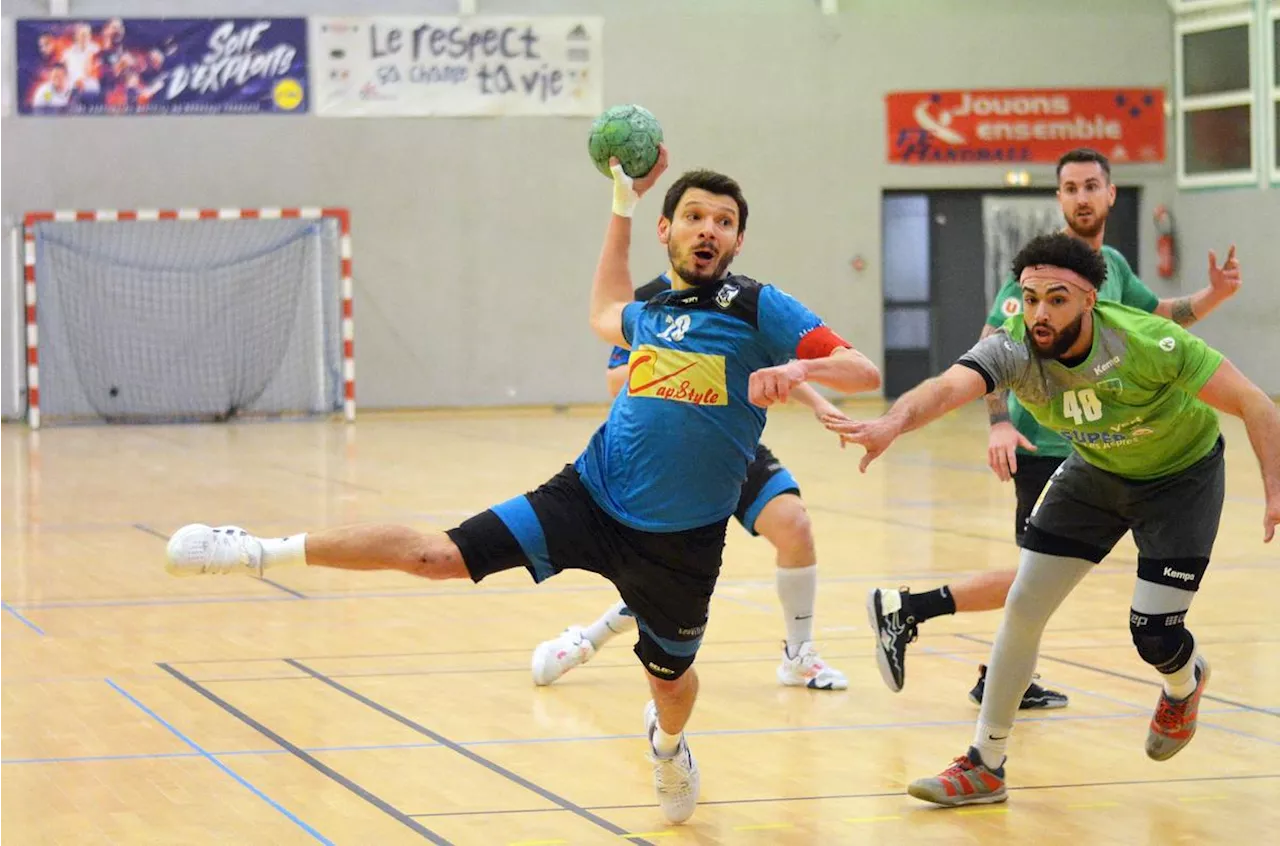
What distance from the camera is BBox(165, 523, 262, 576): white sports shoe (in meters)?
4.61

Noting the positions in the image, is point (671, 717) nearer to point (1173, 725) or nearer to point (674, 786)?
point (674, 786)

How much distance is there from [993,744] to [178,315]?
17.2 metres

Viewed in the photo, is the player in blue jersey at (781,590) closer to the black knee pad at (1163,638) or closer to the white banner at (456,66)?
the black knee pad at (1163,638)

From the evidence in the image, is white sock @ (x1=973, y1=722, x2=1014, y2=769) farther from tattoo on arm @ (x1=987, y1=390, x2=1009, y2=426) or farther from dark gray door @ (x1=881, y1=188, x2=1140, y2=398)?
dark gray door @ (x1=881, y1=188, x2=1140, y2=398)

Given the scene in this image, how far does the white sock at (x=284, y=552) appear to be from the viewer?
466 centimetres

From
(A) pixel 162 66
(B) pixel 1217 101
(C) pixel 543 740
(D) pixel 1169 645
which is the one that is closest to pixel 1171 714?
(D) pixel 1169 645

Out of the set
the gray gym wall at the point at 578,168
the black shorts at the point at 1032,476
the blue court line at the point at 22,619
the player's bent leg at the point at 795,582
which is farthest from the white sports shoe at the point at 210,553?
the gray gym wall at the point at 578,168

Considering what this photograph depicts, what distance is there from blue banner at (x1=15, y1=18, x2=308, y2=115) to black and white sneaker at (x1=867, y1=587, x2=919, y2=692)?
55.2 ft

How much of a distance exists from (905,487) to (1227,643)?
6.37 meters

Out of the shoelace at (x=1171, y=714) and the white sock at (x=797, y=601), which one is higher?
the white sock at (x=797, y=601)

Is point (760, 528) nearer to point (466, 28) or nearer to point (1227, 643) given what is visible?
point (1227, 643)

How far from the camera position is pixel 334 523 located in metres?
11.6

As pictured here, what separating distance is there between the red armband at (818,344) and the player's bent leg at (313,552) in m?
1.13

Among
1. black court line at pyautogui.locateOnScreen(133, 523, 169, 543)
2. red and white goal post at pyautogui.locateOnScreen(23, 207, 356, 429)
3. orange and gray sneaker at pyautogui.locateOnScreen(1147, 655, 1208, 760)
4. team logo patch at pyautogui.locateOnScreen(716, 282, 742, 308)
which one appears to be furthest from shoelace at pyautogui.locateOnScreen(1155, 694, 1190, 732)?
red and white goal post at pyautogui.locateOnScreen(23, 207, 356, 429)
